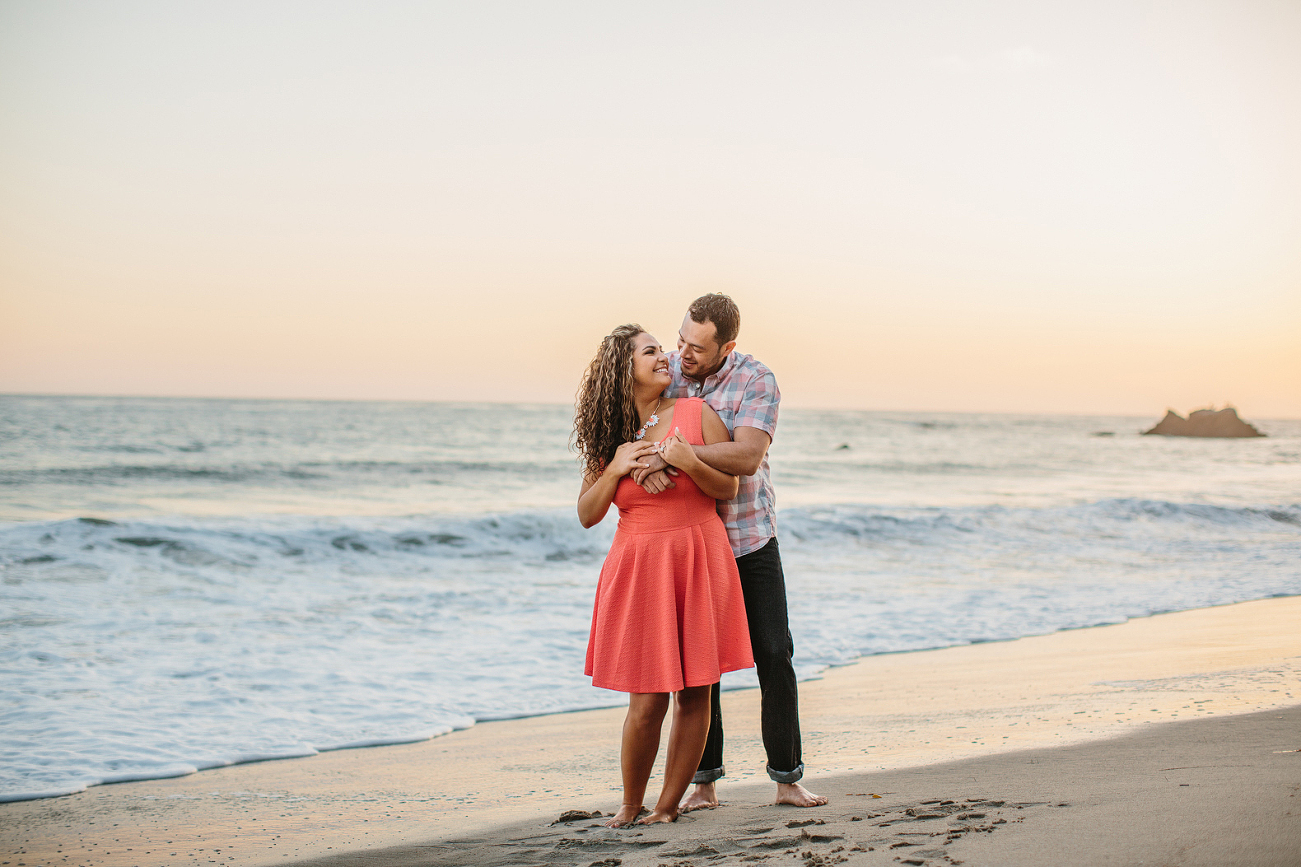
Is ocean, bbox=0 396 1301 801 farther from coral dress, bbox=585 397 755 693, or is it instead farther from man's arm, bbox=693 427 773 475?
man's arm, bbox=693 427 773 475

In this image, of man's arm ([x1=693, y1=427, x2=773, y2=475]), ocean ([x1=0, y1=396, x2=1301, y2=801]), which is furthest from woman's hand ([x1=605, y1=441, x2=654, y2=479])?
ocean ([x1=0, y1=396, x2=1301, y2=801])

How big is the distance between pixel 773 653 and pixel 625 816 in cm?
75

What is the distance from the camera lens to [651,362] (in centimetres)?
282

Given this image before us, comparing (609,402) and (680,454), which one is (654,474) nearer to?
(680,454)

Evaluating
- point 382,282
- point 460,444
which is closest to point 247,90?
point 382,282

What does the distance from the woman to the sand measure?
0.29m

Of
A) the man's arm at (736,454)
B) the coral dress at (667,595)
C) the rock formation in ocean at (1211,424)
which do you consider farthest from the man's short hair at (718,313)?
the rock formation in ocean at (1211,424)

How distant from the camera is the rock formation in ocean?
48.5 meters

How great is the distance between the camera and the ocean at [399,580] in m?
4.95

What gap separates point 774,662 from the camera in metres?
3.03

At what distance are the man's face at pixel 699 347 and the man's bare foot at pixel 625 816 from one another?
1.52 metres

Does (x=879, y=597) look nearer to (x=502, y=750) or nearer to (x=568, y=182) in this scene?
(x=502, y=750)

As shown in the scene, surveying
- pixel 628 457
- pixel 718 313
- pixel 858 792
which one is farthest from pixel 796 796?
pixel 718 313

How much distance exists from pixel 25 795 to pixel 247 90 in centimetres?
1076
